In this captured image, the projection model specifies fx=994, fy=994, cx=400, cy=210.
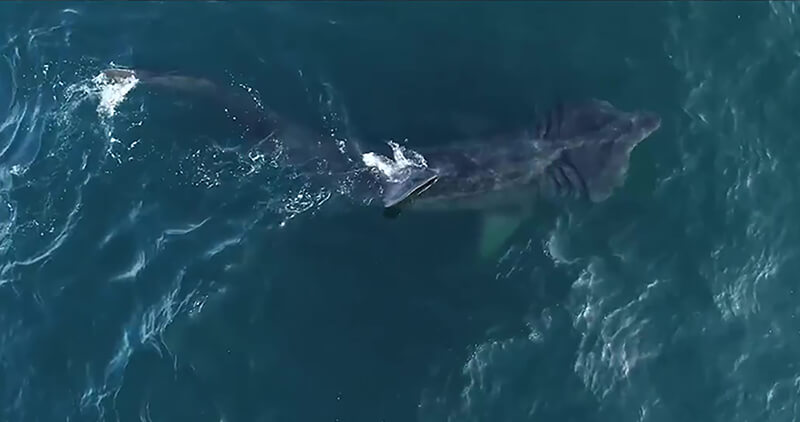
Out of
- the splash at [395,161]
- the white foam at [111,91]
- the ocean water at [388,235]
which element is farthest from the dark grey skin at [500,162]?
the white foam at [111,91]

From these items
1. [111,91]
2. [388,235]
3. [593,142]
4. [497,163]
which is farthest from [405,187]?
[111,91]

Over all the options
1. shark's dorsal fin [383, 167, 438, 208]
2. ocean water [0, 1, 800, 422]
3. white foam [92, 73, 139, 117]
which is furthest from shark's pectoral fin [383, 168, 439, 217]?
white foam [92, 73, 139, 117]

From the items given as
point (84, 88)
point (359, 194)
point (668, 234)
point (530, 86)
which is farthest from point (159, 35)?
point (668, 234)

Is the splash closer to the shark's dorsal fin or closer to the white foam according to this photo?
the shark's dorsal fin

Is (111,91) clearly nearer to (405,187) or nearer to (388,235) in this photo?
(405,187)

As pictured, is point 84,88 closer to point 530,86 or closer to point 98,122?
point 98,122
